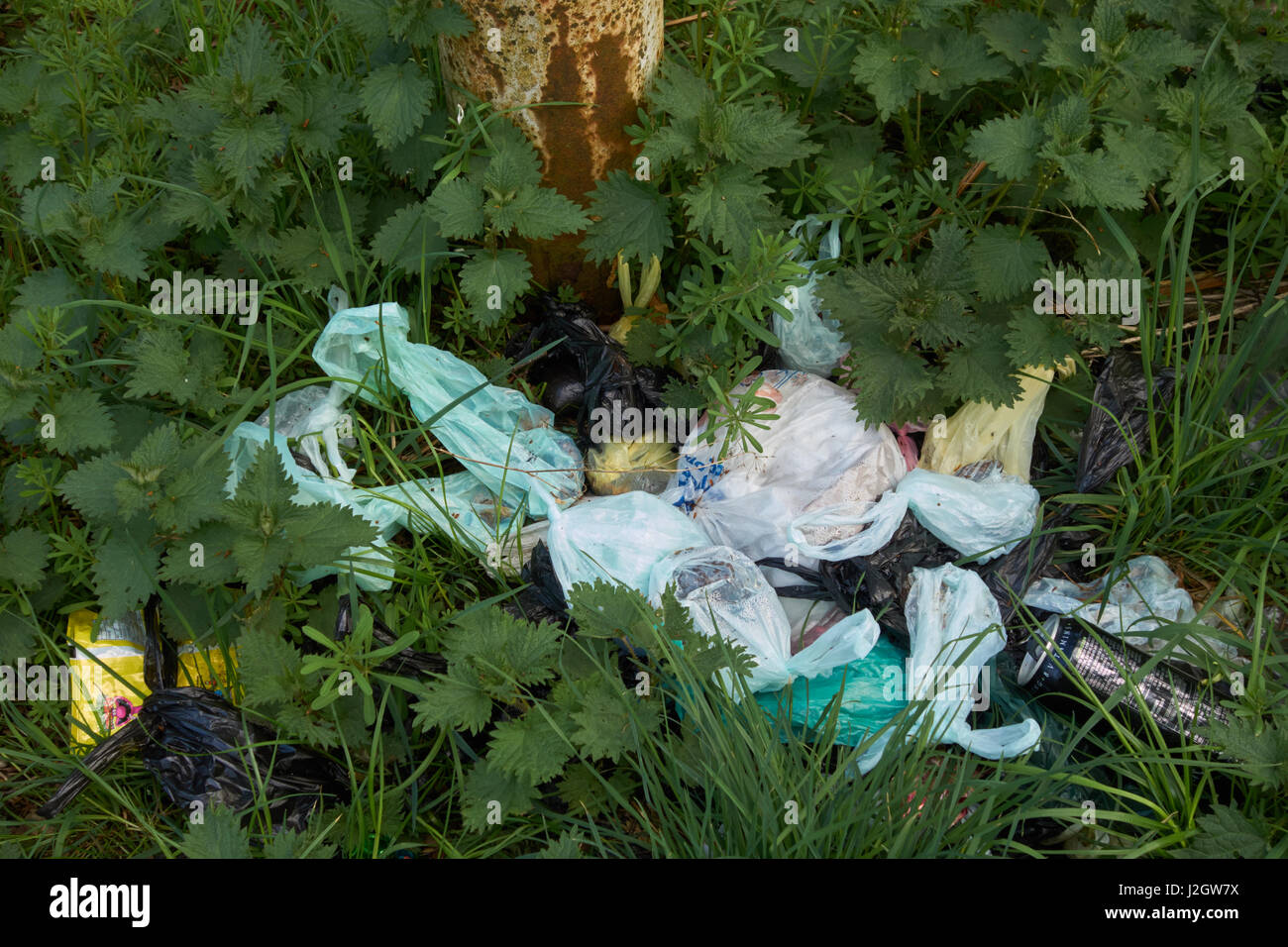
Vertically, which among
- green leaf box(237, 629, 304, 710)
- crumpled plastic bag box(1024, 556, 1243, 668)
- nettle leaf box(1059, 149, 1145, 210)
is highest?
nettle leaf box(1059, 149, 1145, 210)

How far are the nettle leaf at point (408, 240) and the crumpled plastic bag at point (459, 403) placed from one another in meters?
0.14

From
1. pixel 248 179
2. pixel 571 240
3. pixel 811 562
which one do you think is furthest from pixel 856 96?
pixel 248 179

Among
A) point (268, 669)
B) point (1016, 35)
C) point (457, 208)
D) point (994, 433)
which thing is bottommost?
point (268, 669)

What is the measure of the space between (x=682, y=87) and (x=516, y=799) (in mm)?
1727

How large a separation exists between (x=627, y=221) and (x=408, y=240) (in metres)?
0.61

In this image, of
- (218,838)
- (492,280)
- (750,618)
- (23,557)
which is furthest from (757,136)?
(23,557)

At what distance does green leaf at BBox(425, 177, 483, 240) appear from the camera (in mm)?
2455

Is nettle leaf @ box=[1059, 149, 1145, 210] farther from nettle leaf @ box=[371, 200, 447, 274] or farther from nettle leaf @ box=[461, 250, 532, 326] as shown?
nettle leaf @ box=[371, 200, 447, 274]

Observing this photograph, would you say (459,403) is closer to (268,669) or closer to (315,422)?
(315,422)

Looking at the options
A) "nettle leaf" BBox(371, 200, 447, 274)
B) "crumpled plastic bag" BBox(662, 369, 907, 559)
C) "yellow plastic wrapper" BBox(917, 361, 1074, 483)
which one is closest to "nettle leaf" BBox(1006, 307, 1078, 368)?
"yellow plastic wrapper" BBox(917, 361, 1074, 483)

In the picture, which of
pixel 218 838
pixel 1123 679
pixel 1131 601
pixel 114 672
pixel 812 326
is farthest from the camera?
pixel 812 326

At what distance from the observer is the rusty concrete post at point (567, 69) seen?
237cm

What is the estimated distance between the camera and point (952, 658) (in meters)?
2.27

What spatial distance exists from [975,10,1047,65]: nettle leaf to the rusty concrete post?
33.9 inches
